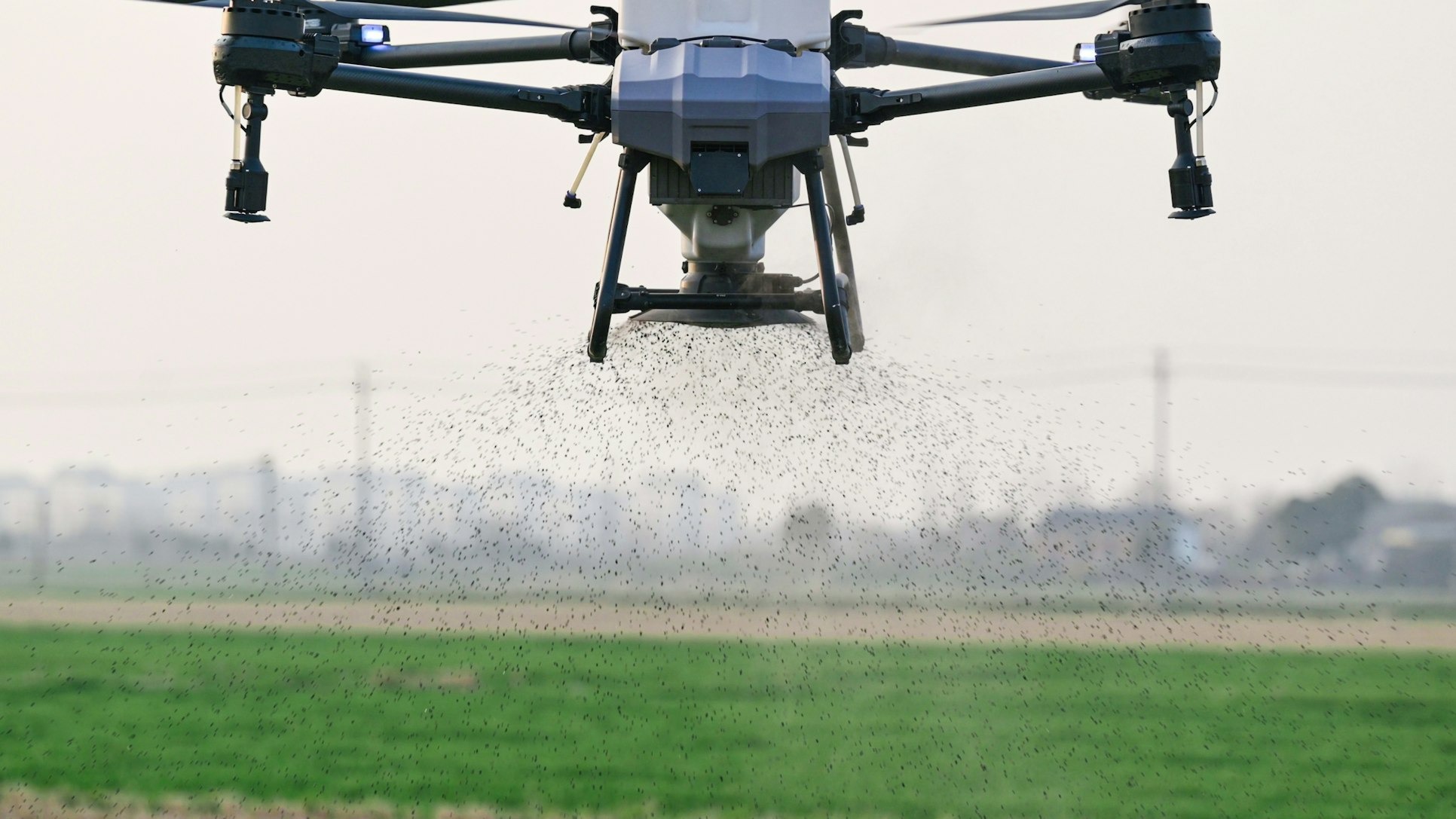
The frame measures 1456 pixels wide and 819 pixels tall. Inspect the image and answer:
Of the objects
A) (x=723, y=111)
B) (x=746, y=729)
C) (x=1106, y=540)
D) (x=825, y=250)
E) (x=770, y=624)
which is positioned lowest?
(x=770, y=624)

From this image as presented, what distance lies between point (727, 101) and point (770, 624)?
15435 millimetres

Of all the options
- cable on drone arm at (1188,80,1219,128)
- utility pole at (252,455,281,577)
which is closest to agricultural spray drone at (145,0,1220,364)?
cable on drone arm at (1188,80,1219,128)

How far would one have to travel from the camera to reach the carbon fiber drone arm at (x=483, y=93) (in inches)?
172

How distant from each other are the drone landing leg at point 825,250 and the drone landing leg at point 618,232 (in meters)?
0.46

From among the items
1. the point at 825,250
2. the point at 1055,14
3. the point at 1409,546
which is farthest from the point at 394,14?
the point at 1409,546

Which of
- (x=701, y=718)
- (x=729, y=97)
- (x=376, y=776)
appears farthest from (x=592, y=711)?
(x=729, y=97)

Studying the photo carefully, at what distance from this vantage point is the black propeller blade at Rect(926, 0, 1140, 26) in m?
4.44

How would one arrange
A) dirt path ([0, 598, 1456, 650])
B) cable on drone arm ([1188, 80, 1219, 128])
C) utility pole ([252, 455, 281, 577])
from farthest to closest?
dirt path ([0, 598, 1456, 650]) → utility pole ([252, 455, 281, 577]) → cable on drone arm ([1188, 80, 1219, 128])

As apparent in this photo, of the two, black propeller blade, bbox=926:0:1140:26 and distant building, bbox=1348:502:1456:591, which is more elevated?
black propeller blade, bbox=926:0:1140:26

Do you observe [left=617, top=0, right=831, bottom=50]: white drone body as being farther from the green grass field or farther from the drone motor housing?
the green grass field

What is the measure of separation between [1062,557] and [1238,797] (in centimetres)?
294

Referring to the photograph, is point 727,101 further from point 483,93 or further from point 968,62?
point 968,62

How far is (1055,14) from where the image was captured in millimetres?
4621

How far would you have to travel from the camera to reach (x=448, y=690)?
1409 cm
